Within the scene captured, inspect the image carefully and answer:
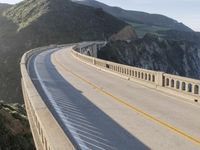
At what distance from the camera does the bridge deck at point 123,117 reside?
1127cm

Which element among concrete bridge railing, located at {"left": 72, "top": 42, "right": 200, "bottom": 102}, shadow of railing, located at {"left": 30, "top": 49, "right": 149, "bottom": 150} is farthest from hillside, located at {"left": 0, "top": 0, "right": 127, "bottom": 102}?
shadow of railing, located at {"left": 30, "top": 49, "right": 149, "bottom": 150}

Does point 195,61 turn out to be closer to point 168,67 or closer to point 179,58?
point 179,58

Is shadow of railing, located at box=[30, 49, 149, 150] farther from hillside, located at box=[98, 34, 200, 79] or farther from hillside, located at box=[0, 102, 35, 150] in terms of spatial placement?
hillside, located at box=[98, 34, 200, 79]

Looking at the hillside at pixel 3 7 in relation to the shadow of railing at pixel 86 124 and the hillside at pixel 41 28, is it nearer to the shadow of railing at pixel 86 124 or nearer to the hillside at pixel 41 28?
the hillside at pixel 41 28

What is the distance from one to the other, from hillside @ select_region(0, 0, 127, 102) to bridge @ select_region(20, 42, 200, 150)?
52218mm

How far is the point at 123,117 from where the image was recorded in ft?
47.6

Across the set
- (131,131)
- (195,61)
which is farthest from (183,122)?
(195,61)

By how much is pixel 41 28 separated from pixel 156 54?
42353mm

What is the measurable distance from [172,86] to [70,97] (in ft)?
19.8

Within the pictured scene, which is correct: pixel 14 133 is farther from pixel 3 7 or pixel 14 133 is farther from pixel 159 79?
pixel 3 7

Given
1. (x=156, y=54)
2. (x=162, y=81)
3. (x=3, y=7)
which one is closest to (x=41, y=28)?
(x=156, y=54)

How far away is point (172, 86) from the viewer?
70.4 ft

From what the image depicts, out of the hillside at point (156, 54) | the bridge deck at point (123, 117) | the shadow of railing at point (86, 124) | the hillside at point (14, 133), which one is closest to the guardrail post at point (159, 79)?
the bridge deck at point (123, 117)

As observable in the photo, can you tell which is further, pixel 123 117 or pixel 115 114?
pixel 115 114
